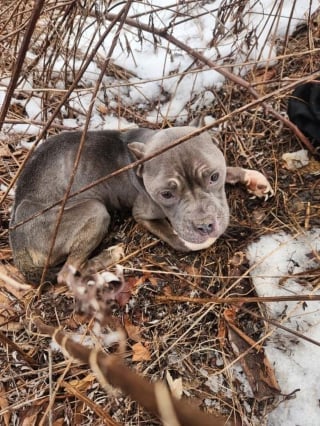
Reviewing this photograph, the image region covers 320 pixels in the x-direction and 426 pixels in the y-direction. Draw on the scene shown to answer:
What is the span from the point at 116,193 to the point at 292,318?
1.92 metres

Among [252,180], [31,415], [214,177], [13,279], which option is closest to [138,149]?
[214,177]

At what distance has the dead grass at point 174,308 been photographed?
3.11 meters

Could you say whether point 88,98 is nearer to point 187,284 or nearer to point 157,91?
point 157,91

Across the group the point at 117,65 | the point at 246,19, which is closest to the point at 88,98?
the point at 117,65

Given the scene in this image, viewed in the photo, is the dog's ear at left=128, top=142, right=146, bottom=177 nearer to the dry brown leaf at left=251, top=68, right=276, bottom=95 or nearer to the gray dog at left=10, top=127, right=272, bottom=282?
the gray dog at left=10, top=127, right=272, bottom=282

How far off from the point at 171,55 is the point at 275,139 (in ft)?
5.23

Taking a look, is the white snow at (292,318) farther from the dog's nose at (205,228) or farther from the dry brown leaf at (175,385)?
the dry brown leaf at (175,385)

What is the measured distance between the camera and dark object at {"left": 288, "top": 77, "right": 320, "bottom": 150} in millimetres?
3990

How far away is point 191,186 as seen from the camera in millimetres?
3492

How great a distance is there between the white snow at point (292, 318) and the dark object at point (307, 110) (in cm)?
93

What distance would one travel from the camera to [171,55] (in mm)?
5078

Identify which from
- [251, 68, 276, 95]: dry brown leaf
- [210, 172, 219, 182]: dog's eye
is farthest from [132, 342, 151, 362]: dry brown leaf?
[251, 68, 276, 95]: dry brown leaf

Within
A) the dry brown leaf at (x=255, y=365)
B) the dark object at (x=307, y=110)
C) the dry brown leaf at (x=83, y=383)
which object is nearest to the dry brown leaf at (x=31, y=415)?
the dry brown leaf at (x=83, y=383)

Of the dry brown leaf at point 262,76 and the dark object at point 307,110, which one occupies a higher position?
the dry brown leaf at point 262,76
